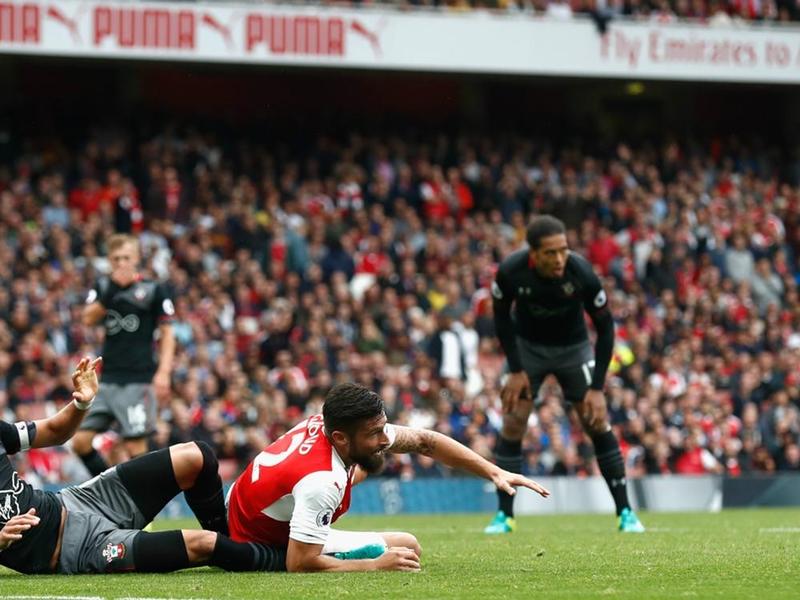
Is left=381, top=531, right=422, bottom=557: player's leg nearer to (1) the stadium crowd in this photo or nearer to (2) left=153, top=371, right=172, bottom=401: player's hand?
(2) left=153, top=371, right=172, bottom=401: player's hand

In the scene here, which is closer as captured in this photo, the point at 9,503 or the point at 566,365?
the point at 9,503

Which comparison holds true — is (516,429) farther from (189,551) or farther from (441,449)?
(189,551)

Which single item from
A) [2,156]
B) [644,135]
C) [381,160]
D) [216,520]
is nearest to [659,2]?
[644,135]

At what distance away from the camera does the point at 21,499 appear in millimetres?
7742

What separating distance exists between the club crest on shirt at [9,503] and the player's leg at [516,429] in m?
5.37

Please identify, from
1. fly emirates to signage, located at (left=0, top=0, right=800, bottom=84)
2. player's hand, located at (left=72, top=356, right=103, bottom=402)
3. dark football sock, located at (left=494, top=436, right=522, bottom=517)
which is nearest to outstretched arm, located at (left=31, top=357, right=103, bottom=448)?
player's hand, located at (left=72, top=356, right=103, bottom=402)

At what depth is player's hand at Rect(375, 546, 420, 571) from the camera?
7.98m

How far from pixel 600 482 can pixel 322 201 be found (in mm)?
8040

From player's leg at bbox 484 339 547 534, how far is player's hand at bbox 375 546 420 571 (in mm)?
4423

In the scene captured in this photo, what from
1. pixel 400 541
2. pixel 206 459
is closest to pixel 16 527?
pixel 206 459

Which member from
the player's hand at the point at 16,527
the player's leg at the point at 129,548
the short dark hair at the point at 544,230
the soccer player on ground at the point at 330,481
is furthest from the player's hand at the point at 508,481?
the short dark hair at the point at 544,230

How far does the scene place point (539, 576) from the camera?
798 centimetres

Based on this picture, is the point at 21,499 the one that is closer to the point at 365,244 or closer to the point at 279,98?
the point at 365,244

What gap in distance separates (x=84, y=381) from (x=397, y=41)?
1959 centimetres
